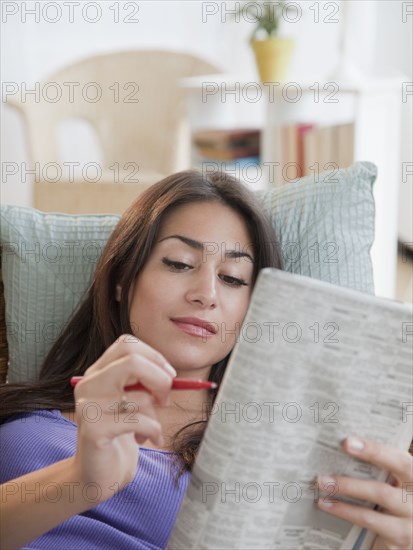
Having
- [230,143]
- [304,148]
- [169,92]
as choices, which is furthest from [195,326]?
[169,92]

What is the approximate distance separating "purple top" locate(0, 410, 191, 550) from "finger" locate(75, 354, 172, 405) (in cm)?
34

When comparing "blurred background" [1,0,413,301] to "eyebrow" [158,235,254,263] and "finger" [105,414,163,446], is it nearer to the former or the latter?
"eyebrow" [158,235,254,263]

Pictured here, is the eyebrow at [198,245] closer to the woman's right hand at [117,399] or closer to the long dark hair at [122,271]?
the long dark hair at [122,271]

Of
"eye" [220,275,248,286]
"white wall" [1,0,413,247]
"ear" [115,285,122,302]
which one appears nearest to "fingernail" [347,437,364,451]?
"eye" [220,275,248,286]

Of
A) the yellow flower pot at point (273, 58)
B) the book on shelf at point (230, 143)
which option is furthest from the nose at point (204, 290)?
the book on shelf at point (230, 143)

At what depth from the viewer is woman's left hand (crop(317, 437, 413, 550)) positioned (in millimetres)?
891

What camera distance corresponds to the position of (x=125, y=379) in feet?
2.88

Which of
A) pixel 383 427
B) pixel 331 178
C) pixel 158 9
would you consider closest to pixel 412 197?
pixel 158 9

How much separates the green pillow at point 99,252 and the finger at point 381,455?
1.98 feet

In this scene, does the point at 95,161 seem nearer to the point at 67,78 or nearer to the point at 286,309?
the point at 67,78

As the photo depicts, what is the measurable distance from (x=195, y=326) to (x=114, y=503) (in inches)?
10.1

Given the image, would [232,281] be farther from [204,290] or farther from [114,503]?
[114,503]

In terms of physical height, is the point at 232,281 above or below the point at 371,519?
above

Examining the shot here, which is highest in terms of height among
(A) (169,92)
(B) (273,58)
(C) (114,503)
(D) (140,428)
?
(B) (273,58)
